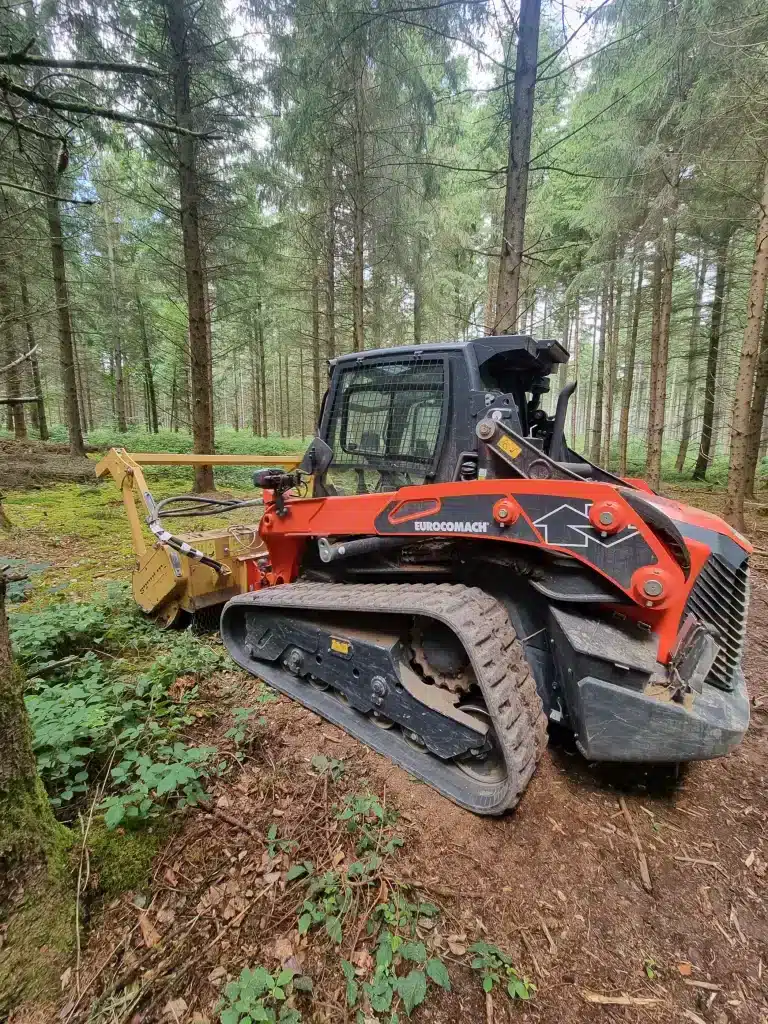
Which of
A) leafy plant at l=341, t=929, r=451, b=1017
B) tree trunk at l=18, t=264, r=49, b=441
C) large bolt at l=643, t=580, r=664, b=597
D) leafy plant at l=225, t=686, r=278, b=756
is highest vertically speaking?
tree trunk at l=18, t=264, r=49, b=441

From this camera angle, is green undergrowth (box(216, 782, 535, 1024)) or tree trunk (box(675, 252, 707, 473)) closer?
green undergrowth (box(216, 782, 535, 1024))

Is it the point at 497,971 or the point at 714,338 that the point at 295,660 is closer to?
the point at 497,971

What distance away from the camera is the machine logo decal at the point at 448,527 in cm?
247

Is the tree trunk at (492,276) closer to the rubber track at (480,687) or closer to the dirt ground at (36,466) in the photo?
the dirt ground at (36,466)

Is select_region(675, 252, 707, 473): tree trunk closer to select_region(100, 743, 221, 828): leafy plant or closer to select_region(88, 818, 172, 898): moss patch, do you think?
select_region(100, 743, 221, 828): leafy plant

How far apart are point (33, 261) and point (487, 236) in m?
13.9

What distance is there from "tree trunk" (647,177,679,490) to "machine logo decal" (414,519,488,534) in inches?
395

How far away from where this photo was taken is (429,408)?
9.66 feet

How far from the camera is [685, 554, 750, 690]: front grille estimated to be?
2.38m

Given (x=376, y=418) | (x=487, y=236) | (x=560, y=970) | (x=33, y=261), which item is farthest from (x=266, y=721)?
(x=487, y=236)

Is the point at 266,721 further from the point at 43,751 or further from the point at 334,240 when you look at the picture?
the point at 334,240

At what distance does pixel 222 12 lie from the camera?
332 inches

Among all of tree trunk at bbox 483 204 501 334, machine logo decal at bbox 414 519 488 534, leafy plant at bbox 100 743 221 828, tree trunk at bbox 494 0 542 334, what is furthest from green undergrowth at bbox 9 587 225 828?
tree trunk at bbox 483 204 501 334

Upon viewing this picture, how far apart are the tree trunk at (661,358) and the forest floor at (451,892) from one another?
9.72 metres
